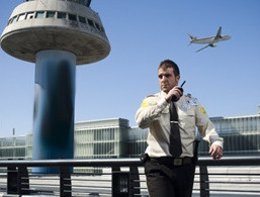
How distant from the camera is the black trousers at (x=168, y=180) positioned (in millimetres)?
3701

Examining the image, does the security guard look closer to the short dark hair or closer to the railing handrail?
the short dark hair

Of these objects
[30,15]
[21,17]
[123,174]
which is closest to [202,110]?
[123,174]

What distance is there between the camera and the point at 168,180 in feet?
12.2

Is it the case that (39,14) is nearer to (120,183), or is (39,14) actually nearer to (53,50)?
(53,50)

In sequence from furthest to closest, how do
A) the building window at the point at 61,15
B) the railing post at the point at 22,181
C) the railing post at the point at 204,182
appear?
the building window at the point at 61,15 → the railing post at the point at 22,181 → the railing post at the point at 204,182

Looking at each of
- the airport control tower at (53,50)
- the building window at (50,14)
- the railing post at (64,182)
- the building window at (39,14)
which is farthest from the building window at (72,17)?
the railing post at (64,182)

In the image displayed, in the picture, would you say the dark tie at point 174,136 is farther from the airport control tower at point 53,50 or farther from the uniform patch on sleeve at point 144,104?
the airport control tower at point 53,50

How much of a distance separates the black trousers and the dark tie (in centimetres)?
13

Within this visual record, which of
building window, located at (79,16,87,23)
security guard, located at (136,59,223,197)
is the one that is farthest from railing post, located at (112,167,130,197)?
building window, located at (79,16,87,23)

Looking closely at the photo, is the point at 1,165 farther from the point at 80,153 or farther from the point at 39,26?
the point at 80,153

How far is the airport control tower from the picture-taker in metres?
40.2

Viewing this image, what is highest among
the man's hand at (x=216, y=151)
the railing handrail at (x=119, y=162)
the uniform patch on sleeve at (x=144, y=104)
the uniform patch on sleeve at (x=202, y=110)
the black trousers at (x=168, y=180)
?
the uniform patch on sleeve at (x=144, y=104)

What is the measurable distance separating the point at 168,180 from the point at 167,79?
940mm

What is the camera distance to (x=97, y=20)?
149 feet
